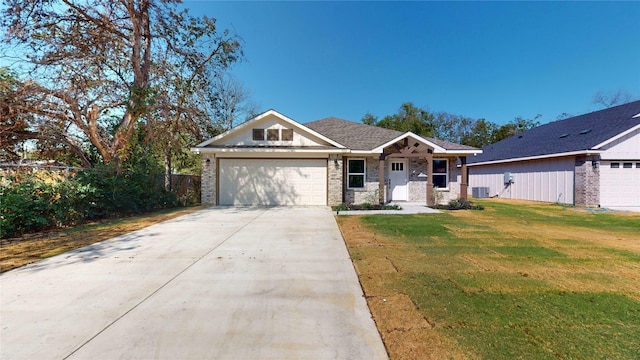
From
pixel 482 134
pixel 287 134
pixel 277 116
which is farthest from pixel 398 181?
pixel 482 134

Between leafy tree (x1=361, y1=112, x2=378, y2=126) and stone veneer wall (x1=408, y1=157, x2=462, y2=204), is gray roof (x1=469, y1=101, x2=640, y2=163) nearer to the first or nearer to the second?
stone veneer wall (x1=408, y1=157, x2=462, y2=204)

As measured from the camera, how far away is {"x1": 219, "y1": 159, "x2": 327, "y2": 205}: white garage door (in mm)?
13352

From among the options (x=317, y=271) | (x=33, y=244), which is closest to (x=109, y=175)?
(x=33, y=244)

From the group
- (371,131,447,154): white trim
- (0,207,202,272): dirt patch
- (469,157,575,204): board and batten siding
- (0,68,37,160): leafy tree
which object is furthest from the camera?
(469,157,575,204): board and batten siding

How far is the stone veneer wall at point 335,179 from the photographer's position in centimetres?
1308

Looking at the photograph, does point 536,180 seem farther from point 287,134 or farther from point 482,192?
point 287,134

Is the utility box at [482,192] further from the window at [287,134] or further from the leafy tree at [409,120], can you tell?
the leafy tree at [409,120]

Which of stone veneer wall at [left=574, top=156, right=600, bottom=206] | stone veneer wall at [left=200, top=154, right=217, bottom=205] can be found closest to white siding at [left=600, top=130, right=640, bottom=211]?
stone veneer wall at [left=574, top=156, right=600, bottom=206]

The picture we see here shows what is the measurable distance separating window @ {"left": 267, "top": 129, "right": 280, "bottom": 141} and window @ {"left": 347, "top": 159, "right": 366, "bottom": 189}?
3738mm

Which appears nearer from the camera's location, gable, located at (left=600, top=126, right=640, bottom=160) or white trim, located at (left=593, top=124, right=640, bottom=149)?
white trim, located at (left=593, top=124, right=640, bottom=149)

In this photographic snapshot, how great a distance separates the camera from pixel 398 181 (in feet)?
46.7

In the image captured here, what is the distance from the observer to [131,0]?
11648 mm

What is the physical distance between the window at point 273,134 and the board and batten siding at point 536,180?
15057mm

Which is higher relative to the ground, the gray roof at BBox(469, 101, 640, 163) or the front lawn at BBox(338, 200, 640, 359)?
the gray roof at BBox(469, 101, 640, 163)
